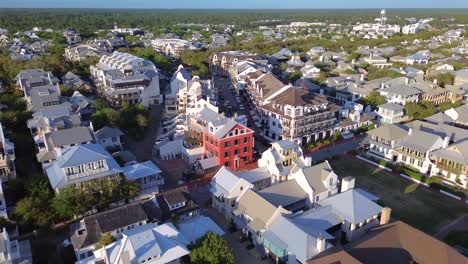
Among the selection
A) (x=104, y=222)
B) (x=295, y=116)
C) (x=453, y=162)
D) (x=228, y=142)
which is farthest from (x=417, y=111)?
(x=104, y=222)

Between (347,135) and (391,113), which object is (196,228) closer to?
(347,135)

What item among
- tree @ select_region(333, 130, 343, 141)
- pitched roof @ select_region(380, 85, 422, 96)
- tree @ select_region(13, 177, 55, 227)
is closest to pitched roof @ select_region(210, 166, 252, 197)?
tree @ select_region(13, 177, 55, 227)

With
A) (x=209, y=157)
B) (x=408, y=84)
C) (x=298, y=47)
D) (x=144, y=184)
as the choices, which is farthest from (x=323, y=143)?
(x=298, y=47)

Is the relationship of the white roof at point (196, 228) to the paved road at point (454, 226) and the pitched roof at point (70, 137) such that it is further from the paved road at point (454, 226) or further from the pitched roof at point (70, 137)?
the paved road at point (454, 226)

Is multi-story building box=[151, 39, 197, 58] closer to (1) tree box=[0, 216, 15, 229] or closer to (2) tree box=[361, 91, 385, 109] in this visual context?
(2) tree box=[361, 91, 385, 109]

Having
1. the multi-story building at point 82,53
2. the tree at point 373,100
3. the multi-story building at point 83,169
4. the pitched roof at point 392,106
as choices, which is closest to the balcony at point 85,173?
the multi-story building at point 83,169

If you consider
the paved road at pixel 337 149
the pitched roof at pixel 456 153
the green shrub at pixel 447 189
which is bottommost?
the green shrub at pixel 447 189
